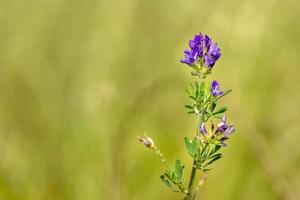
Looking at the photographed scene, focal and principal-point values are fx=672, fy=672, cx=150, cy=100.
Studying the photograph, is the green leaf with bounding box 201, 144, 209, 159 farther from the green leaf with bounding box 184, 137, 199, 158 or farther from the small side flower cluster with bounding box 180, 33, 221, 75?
the small side flower cluster with bounding box 180, 33, 221, 75

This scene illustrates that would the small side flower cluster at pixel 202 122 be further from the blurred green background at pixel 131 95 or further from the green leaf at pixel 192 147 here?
the blurred green background at pixel 131 95

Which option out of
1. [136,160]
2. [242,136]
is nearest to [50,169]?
[136,160]

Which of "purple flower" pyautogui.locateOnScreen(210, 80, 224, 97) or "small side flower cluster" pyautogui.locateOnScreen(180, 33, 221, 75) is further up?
"small side flower cluster" pyautogui.locateOnScreen(180, 33, 221, 75)

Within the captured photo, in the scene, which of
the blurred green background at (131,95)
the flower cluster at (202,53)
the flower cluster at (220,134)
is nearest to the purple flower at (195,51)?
the flower cluster at (202,53)

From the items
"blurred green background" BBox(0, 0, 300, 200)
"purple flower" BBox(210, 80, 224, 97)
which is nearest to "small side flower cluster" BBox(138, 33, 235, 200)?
"purple flower" BBox(210, 80, 224, 97)

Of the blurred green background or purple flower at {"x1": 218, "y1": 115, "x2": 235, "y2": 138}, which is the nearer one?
purple flower at {"x1": 218, "y1": 115, "x2": 235, "y2": 138}

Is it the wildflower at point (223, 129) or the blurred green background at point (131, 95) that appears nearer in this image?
the wildflower at point (223, 129)
